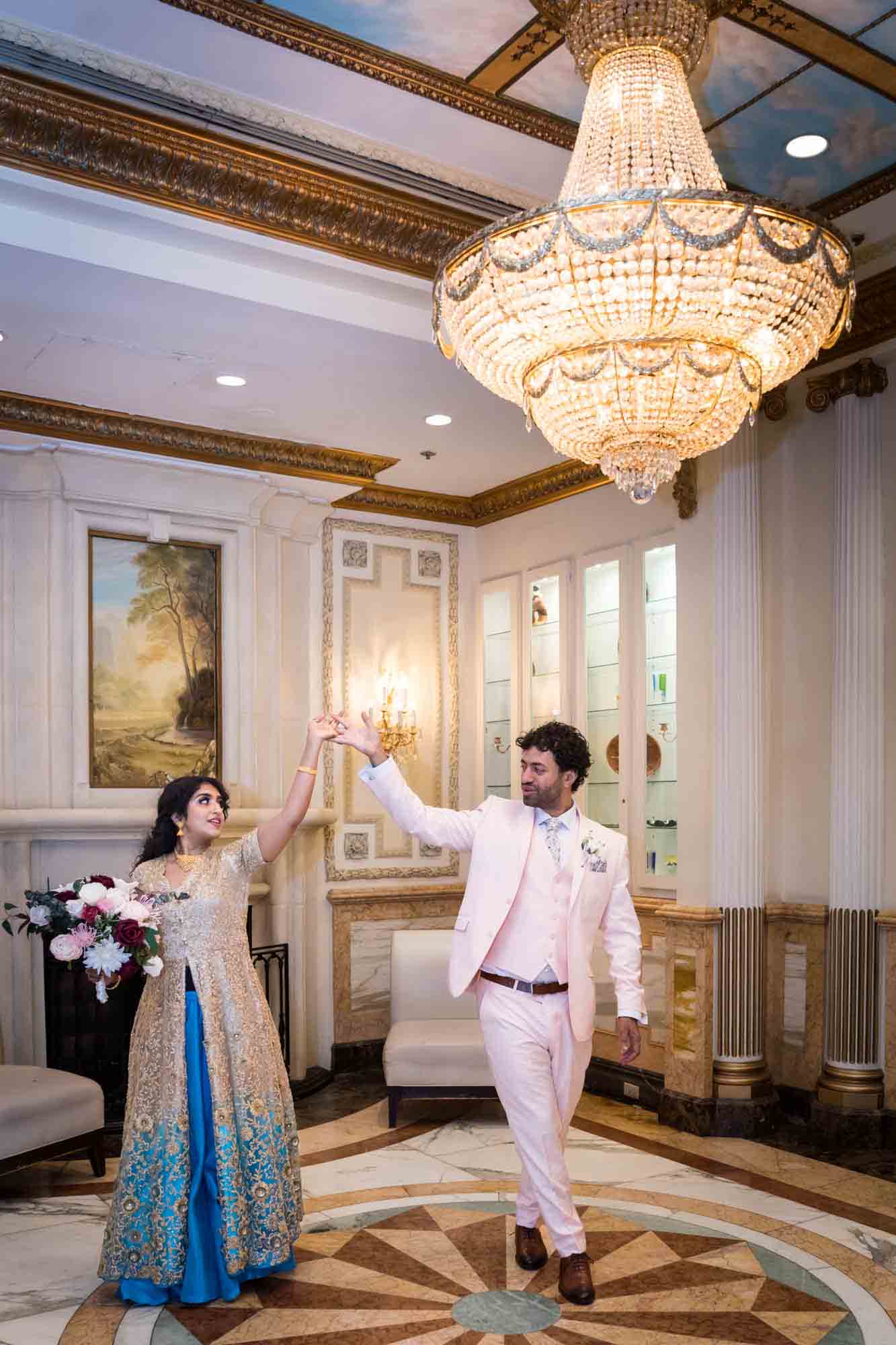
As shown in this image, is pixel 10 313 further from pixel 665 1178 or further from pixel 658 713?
pixel 665 1178

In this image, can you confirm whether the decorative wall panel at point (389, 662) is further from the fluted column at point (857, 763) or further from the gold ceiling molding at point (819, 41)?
the gold ceiling molding at point (819, 41)

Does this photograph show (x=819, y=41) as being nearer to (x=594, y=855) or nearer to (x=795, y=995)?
(x=594, y=855)

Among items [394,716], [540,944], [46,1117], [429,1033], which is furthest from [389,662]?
[540,944]

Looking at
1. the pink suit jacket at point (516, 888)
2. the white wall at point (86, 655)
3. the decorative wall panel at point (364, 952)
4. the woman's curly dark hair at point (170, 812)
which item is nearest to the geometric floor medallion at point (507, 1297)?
the pink suit jacket at point (516, 888)

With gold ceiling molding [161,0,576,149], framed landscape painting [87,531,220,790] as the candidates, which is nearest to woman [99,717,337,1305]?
gold ceiling molding [161,0,576,149]

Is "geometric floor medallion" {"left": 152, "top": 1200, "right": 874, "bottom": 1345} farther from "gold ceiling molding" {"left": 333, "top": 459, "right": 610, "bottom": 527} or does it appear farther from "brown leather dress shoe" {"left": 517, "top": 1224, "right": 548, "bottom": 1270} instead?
"gold ceiling molding" {"left": 333, "top": 459, "right": 610, "bottom": 527}

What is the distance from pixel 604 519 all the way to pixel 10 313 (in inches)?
142

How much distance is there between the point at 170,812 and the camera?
4219mm

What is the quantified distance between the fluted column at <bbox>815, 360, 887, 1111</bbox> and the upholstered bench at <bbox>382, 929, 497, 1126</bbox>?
1666 mm

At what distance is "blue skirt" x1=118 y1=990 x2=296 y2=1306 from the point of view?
155 inches

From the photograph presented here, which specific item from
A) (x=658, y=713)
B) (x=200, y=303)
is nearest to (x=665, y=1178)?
(x=658, y=713)

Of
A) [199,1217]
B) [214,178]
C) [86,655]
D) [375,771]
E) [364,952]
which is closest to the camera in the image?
[199,1217]

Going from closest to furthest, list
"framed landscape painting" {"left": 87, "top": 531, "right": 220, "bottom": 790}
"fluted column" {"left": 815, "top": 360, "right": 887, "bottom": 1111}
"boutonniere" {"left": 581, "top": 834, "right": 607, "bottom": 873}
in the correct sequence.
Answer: "boutonniere" {"left": 581, "top": 834, "right": 607, "bottom": 873} < "fluted column" {"left": 815, "top": 360, "right": 887, "bottom": 1111} < "framed landscape painting" {"left": 87, "top": 531, "right": 220, "bottom": 790}

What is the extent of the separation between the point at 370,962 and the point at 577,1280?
3.98m
